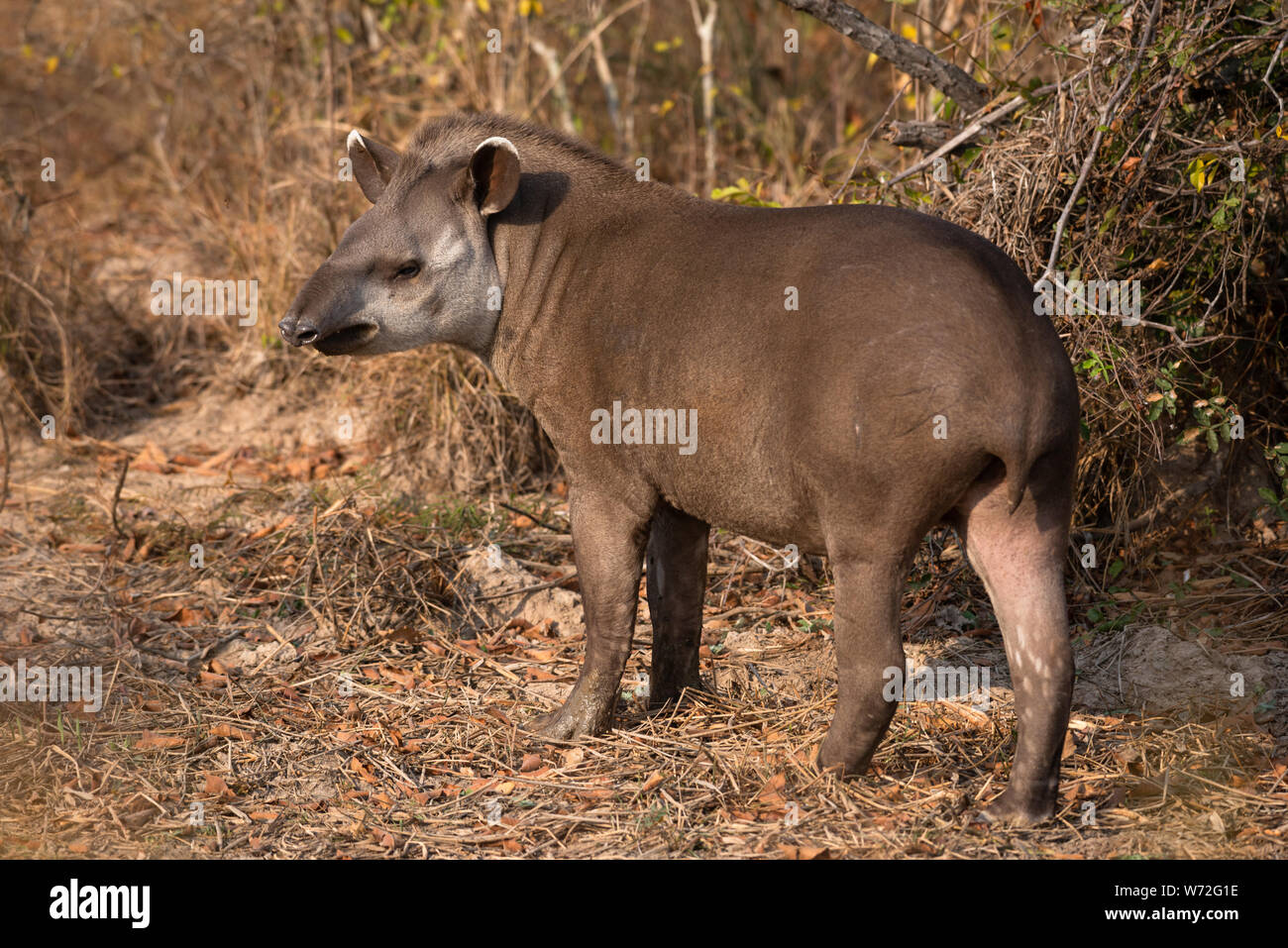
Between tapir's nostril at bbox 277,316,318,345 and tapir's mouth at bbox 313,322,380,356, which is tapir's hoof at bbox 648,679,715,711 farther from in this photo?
tapir's nostril at bbox 277,316,318,345

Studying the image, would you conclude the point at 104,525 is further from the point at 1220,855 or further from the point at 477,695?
the point at 1220,855

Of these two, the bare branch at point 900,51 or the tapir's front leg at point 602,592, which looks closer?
the tapir's front leg at point 602,592

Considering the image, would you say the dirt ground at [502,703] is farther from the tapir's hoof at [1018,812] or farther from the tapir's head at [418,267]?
the tapir's head at [418,267]

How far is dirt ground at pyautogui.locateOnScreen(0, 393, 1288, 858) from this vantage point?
4.62 metres

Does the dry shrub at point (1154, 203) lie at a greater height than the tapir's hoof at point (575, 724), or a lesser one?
greater

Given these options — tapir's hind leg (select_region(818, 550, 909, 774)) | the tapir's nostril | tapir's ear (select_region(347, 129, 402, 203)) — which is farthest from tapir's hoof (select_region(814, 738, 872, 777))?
tapir's ear (select_region(347, 129, 402, 203))

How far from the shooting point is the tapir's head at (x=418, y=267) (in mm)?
5078

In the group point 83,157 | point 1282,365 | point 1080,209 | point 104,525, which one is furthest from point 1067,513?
point 83,157

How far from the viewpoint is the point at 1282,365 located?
20.8 ft

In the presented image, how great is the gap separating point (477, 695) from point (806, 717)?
150cm

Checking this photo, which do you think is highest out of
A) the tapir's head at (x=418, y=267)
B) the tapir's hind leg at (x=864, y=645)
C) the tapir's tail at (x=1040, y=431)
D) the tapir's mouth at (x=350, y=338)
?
the tapir's head at (x=418, y=267)

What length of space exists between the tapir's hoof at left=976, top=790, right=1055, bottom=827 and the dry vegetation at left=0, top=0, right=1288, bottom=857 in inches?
2.0

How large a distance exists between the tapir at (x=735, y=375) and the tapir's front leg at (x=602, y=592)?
0.04ft

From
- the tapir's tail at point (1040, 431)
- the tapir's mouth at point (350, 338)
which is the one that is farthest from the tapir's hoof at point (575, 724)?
the tapir's tail at point (1040, 431)
